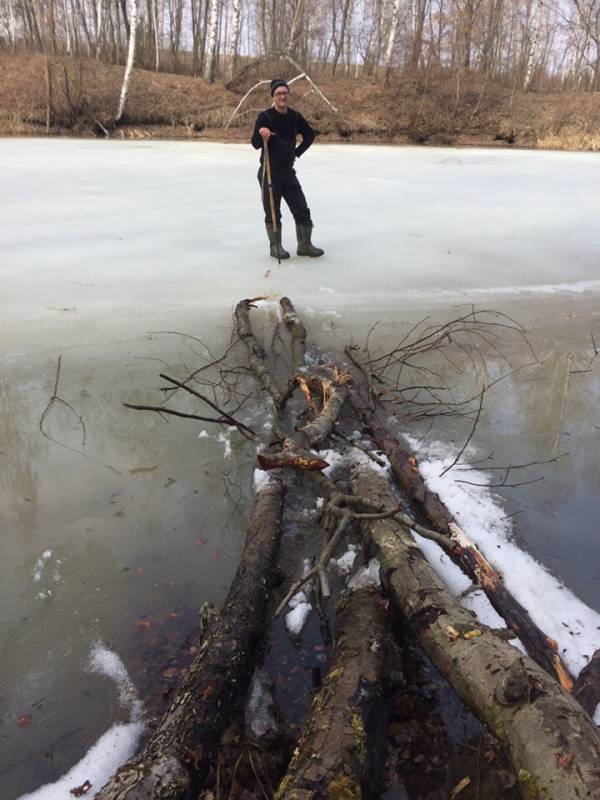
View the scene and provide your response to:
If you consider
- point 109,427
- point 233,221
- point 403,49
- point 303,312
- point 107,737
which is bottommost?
point 107,737

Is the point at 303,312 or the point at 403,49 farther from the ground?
the point at 403,49

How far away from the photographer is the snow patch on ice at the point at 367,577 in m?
2.29

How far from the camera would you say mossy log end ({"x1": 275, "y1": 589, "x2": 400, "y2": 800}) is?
1480 mm

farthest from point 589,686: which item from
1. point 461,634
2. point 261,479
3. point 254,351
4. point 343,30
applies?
point 343,30

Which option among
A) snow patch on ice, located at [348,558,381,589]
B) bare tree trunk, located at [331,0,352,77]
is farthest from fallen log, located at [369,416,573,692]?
bare tree trunk, located at [331,0,352,77]

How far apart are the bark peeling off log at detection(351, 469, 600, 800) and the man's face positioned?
499 centimetres

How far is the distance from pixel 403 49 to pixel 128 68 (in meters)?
13.2

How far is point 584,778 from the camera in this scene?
1.33m

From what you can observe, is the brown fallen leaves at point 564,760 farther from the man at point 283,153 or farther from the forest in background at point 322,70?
the forest in background at point 322,70

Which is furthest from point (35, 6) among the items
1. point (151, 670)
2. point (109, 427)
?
point (151, 670)

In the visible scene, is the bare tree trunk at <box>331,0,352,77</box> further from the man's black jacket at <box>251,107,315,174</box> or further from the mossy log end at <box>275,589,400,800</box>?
the mossy log end at <box>275,589,400,800</box>

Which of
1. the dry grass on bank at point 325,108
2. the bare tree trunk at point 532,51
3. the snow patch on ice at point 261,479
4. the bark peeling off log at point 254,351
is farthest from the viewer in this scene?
the bare tree trunk at point 532,51

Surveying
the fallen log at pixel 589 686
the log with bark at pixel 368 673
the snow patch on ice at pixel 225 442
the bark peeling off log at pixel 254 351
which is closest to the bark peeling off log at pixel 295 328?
the bark peeling off log at pixel 254 351

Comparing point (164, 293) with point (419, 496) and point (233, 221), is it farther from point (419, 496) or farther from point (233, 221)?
point (419, 496)
